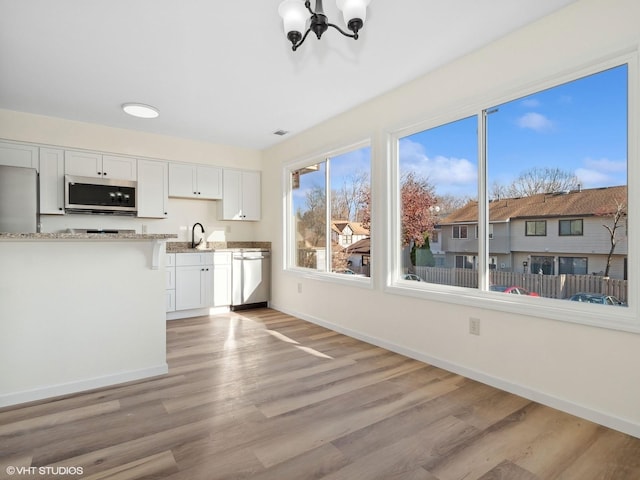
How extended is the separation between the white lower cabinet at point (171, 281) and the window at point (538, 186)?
3.20 m

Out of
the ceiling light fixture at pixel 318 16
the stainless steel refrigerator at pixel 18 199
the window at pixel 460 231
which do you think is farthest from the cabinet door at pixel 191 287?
the ceiling light fixture at pixel 318 16

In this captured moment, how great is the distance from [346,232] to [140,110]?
102 inches

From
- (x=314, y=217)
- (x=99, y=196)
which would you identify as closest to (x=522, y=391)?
(x=314, y=217)

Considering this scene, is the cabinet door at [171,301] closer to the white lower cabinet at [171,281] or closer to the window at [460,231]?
the white lower cabinet at [171,281]

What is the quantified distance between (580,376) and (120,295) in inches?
122

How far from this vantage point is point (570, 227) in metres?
2.30

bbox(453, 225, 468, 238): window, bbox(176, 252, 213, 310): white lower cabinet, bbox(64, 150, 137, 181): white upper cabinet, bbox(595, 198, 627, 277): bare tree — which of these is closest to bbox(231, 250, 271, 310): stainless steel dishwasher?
bbox(176, 252, 213, 310): white lower cabinet

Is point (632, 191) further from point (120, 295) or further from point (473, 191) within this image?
point (120, 295)

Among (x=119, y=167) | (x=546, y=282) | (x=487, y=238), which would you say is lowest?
(x=546, y=282)

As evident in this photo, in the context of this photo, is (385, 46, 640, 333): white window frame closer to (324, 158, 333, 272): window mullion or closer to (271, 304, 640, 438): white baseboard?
(271, 304, 640, 438): white baseboard

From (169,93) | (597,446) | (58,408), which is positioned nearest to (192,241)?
(169,93)

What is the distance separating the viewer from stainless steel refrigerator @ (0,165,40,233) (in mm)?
3643

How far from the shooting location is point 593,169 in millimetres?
2176

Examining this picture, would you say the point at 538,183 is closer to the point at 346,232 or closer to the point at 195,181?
the point at 346,232
